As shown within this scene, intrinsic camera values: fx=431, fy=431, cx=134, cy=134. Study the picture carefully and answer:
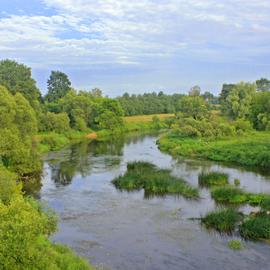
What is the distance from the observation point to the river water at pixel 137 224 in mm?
23250

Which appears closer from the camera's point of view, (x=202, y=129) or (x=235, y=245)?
(x=235, y=245)

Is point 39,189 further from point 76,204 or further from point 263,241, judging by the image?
point 263,241

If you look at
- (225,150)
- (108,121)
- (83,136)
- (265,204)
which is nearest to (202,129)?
(225,150)

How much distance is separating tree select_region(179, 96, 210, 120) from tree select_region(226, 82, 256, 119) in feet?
47.0

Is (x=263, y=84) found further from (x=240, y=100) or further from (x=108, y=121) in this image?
(x=108, y=121)

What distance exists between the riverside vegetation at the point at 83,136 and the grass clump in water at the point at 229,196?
0.08 meters

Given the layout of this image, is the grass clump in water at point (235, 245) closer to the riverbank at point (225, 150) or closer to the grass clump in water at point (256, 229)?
the grass clump in water at point (256, 229)

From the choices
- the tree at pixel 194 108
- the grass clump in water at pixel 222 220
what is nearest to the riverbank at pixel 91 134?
the tree at pixel 194 108

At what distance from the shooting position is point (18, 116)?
44.5 m

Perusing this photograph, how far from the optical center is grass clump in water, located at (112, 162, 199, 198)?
121 ft

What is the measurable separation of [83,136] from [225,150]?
3793 cm

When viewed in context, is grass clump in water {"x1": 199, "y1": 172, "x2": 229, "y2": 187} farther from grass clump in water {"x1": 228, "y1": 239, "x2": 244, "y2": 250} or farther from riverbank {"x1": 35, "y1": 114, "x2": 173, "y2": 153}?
riverbank {"x1": 35, "y1": 114, "x2": 173, "y2": 153}

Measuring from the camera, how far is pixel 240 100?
306 feet

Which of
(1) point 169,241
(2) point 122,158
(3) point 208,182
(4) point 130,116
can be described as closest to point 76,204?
(1) point 169,241
